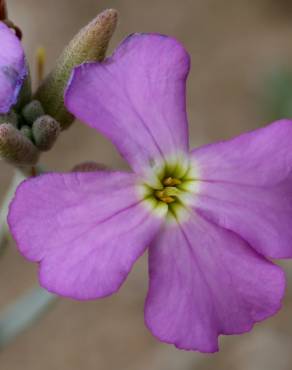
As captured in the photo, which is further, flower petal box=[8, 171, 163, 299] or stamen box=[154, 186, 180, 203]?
stamen box=[154, 186, 180, 203]

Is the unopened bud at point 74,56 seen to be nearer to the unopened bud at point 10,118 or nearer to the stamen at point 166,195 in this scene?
the unopened bud at point 10,118

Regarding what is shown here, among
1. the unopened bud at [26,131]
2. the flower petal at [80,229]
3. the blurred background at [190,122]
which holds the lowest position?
the blurred background at [190,122]

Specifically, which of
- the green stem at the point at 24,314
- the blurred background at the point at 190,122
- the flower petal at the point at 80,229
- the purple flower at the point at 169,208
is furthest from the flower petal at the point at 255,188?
the blurred background at the point at 190,122

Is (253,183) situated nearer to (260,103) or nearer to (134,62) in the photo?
(134,62)

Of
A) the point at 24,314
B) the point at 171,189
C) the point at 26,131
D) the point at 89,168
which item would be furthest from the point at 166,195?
the point at 24,314

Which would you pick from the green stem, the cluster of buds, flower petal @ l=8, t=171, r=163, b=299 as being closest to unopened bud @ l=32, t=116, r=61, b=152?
the cluster of buds

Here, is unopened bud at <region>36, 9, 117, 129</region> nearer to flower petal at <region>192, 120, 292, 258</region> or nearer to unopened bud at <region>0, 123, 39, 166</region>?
unopened bud at <region>0, 123, 39, 166</region>

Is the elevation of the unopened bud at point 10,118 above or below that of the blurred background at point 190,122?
above
